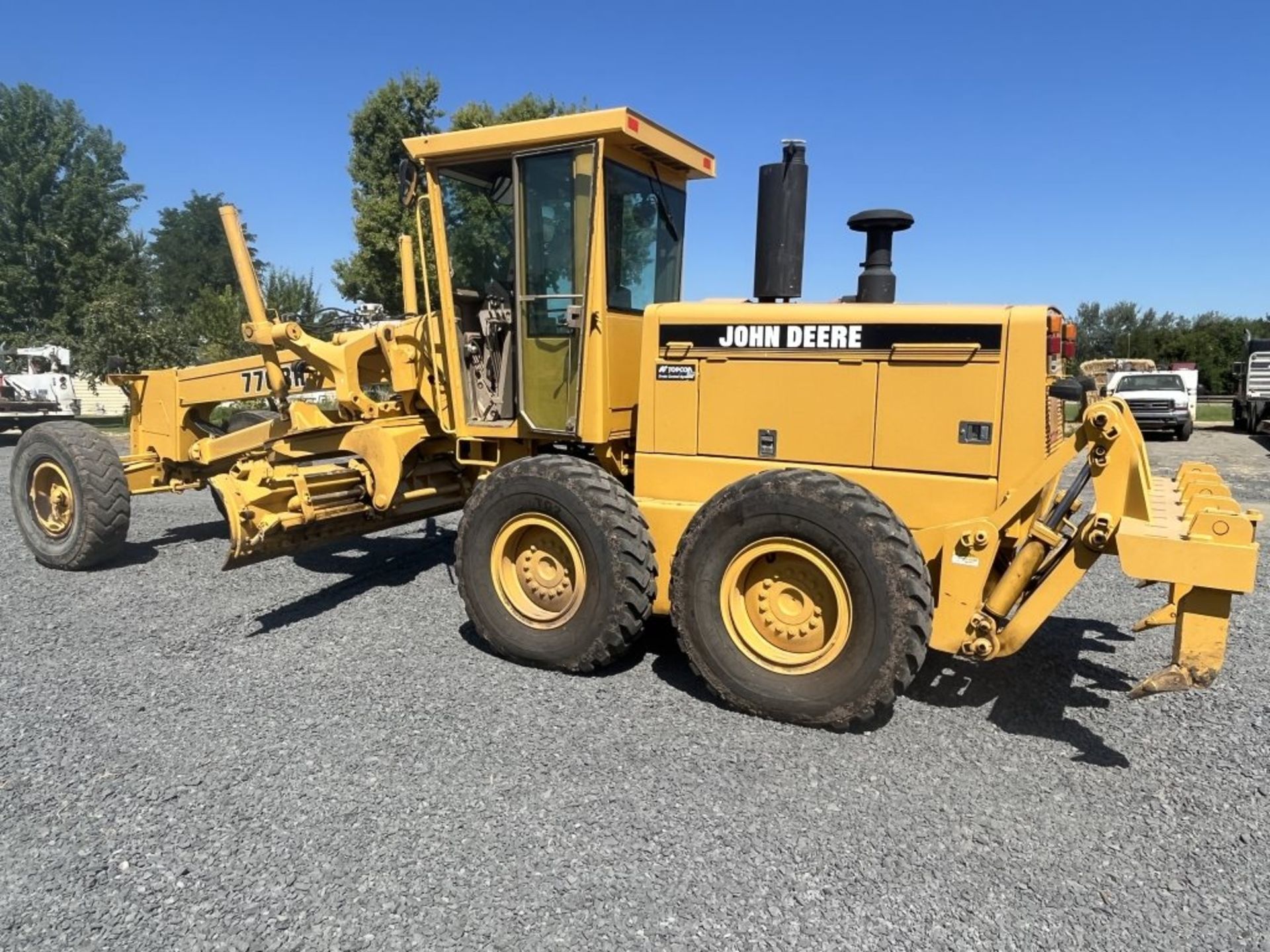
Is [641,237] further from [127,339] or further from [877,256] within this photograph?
[127,339]

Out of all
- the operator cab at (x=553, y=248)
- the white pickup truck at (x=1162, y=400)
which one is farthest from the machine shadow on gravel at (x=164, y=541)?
the white pickup truck at (x=1162, y=400)

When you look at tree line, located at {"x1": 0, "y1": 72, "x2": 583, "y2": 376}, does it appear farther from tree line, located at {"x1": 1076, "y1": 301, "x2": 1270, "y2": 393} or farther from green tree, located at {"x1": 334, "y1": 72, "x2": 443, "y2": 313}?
tree line, located at {"x1": 1076, "y1": 301, "x2": 1270, "y2": 393}

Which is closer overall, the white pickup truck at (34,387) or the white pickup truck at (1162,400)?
the white pickup truck at (34,387)

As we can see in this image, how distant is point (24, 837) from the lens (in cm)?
311

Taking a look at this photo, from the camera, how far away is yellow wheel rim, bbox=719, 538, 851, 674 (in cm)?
394

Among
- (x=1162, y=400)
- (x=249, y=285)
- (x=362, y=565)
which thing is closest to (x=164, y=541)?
(x=362, y=565)

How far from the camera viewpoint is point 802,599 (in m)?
4.05

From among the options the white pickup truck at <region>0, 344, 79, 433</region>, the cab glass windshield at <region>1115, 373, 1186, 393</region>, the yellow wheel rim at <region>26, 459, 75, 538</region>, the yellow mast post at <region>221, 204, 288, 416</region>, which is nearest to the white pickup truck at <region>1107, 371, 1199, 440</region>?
the cab glass windshield at <region>1115, 373, 1186, 393</region>

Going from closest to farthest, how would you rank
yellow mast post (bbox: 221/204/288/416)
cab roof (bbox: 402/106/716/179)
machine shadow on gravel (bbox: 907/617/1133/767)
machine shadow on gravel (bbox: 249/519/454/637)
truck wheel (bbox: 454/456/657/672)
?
machine shadow on gravel (bbox: 907/617/1133/767) < truck wheel (bbox: 454/456/657/672) < cab roof (bbox: 402/106/716/179) < machine shadow on gravel (bbox: 249/519/454/637) < yellow mast post (bbox: 221/204/288/416)

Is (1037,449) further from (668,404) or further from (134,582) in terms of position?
(134,582)

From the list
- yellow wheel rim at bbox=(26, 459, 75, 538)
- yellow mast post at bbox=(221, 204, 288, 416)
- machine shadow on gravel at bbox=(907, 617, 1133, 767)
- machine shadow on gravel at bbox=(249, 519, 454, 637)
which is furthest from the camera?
yellow wheel rim at bbox=(26, 459, 75, 538)

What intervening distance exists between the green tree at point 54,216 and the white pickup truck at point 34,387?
5.13 metres

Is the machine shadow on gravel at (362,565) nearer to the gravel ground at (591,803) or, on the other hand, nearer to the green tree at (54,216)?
the gravel ground at (591,803)

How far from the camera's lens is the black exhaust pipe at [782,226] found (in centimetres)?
448
